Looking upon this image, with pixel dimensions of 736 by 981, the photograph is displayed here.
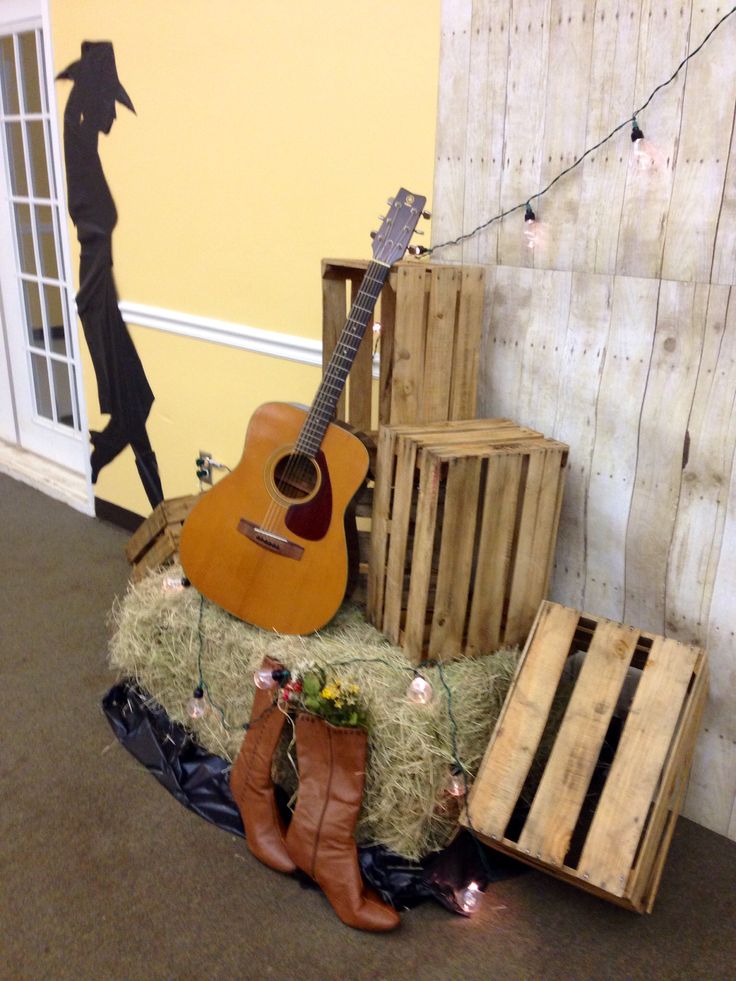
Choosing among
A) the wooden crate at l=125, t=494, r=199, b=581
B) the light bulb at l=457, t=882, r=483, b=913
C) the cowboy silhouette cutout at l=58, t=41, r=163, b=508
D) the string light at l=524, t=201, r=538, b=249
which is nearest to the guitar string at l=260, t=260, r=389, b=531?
the string light at l=524, t=201, r=538, b=249

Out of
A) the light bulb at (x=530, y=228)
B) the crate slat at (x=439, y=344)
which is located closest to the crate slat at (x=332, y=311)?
the crate slat at (x=439, y=344)

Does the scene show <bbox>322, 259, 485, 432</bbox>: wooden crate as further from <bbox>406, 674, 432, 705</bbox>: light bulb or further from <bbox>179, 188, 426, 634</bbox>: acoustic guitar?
<bbox>406, 674, 432, 705</bbox>: light bulb

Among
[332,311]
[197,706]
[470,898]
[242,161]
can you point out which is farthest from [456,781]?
[242,161]

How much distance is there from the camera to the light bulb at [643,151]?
5.78 feet

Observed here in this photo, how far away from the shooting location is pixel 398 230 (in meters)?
1.94

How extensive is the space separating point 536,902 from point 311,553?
0.95m

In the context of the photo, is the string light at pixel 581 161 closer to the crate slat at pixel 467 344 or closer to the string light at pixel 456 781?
the crate slat at pixel 467 344

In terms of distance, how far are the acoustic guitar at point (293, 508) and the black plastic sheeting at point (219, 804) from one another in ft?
1.27

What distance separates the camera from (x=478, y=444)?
1.86 meters

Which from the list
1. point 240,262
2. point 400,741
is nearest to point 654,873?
Answer: point 400,741

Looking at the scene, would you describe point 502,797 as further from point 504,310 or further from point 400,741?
point 504,310

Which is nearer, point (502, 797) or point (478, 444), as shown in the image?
point (502, 797)

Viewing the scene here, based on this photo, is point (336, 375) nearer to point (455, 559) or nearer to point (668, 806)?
point (455, 559)

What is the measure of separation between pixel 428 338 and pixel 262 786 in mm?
1138
